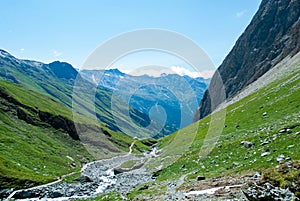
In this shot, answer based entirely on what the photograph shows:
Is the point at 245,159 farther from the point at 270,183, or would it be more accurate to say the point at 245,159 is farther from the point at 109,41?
the point at 109,41

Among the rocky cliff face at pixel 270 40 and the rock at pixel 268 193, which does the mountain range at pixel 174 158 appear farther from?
the rocky cliff face at pixel 270 40

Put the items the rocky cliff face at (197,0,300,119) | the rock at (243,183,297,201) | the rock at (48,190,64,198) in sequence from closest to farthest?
the rock at (243,183,297,201) < the rock at (48,190,64,198) < the rocky cliff face at (197,0,300,119)

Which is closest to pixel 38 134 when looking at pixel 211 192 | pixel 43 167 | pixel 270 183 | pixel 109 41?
pixel 43 167

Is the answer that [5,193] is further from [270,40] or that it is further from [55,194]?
Result: [270,40]

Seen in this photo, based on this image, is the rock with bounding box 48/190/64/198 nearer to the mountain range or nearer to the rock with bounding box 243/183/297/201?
Answer: the mountain range

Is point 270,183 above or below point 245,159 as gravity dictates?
above

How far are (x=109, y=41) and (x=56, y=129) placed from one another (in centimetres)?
7406

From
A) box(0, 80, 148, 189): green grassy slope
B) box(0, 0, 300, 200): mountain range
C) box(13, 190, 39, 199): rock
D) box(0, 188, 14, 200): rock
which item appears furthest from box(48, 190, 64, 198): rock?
box(0, 80, 148, 189): green grassy slope

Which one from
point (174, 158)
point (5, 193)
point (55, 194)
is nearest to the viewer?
point (55, 194)

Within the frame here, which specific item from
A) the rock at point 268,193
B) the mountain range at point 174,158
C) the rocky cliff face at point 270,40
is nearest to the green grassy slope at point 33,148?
the mountain range at point 174,158

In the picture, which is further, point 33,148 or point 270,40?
point 270,40

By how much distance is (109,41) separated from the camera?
118ft

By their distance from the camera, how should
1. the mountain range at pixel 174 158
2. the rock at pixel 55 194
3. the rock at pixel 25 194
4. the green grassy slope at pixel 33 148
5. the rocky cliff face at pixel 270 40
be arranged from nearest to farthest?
the mountain range at pixel 174 158, the rock at pixel 25 194, the rock at pixel 55 194, the green grassy slope at pixel 33 148, the rocky cliff face at pixel 270 40

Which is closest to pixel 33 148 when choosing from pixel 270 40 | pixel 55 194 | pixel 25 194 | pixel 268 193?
pixel 25 194
